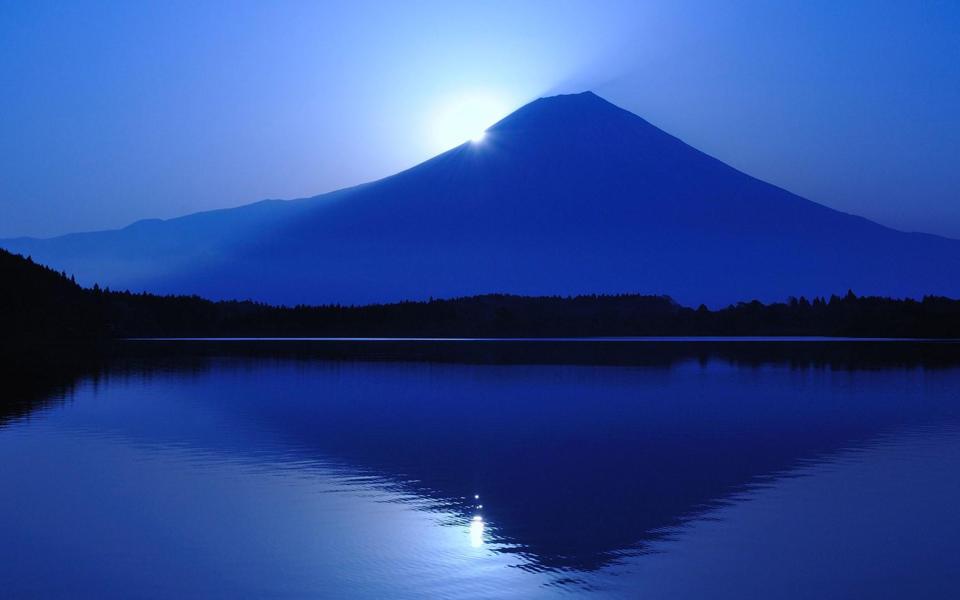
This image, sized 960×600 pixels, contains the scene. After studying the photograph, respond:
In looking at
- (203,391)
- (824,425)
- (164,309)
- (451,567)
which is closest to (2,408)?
(203,391)

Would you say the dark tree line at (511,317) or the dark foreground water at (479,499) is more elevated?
the dark tree line at (511,317)

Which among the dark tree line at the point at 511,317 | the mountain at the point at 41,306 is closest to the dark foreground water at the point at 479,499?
the mountain at the point at 41,306

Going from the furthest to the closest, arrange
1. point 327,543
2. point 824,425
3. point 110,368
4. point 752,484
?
point 110,368, point 824,425, point 752,484, point 327,543

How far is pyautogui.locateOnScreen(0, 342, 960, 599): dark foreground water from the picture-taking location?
11.8 metres

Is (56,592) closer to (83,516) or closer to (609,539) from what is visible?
(83,516)

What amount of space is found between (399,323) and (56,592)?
168734 millimetres

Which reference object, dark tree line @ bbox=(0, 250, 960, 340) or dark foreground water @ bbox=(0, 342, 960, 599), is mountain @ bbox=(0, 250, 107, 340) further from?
dark foreground water @ bbox=(0, 342, 960, 599)

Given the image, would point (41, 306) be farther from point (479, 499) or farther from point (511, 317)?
point (479, 499)

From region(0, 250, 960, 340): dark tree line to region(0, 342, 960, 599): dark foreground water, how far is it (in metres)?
122

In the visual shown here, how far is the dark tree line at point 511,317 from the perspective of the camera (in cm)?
14788

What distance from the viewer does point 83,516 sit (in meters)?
15.6

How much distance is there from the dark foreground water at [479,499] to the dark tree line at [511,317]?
121502 mm

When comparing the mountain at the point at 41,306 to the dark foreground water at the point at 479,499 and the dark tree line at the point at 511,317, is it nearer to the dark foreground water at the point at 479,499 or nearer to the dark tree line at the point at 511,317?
the dark tree line at the point at 511,317

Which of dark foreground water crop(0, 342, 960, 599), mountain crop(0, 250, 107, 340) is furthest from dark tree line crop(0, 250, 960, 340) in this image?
dark foreground water crop(0, 342, 960, 599)
